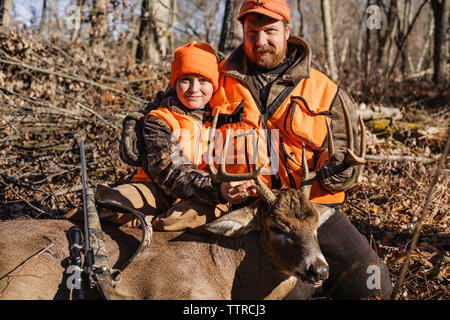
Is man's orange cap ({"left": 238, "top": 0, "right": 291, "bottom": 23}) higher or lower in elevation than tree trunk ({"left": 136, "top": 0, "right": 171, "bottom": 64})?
lower

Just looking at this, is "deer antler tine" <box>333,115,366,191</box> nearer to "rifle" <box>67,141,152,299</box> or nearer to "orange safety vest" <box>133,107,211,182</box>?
"orange safety vest" <box>133,107,211,182</box>

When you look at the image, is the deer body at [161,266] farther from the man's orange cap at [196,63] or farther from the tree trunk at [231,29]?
the tree trunk at [231,29]

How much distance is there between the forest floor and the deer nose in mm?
1083

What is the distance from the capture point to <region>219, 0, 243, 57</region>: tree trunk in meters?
7.70

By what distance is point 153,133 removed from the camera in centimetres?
411

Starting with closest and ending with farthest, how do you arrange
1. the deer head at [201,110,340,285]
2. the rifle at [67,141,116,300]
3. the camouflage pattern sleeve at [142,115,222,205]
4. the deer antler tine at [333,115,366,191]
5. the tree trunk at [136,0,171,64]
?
the rifle at [67,141,116,300] → the deer head at [201,110,340,285] → the deer antler tine at [333,115,366,191] → the camouflage pattern sleeve at [142,115,222,205] → the tree trunk at [136,0,171,64]

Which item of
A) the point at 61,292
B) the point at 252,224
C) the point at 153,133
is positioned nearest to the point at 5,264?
the point at 61,292

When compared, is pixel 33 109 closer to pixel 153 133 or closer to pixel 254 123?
pixel 153 133

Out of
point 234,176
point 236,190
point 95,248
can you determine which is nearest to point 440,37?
point 236,190

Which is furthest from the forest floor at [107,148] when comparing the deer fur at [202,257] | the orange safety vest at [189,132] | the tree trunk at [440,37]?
the tree trunk at [440,37]

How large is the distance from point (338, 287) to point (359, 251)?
369 millimetres

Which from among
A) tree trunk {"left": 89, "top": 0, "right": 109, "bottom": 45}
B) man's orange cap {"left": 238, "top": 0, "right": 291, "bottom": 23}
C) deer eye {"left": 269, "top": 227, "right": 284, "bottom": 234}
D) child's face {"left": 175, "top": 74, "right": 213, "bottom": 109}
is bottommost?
deer eye {"left": 269, "top": 227, "right": 284, "bottom": 234}

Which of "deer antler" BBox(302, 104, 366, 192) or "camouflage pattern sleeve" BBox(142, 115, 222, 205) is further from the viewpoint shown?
"camouflage pattern sleeve" BBox(142, 115, 222, 205)

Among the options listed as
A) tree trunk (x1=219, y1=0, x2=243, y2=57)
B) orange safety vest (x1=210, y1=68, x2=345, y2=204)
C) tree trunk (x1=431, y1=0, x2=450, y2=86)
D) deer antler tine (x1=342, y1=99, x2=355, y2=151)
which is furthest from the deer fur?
tree trunk (x1=431, y1=0, x2=450, y2=86)
